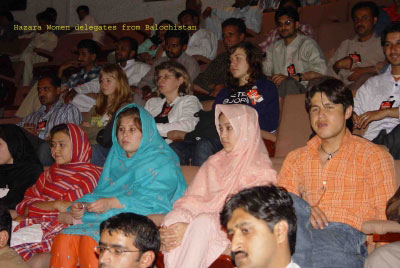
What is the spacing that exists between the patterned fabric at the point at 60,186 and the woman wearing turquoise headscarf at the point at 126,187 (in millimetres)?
172

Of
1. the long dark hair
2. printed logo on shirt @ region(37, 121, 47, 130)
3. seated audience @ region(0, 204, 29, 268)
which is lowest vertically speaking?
seated audience @ region(0, 204, 29, 268)

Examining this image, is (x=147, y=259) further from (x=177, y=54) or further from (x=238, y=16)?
(x=238, y=16)

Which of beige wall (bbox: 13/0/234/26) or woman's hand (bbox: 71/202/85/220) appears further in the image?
beige wall (bbox: 13/0/234/26)

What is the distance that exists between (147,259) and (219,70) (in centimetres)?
302

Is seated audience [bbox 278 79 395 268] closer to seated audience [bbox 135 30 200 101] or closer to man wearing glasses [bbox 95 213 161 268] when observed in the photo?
man wearing glasses [bbox 95 213 161 268]

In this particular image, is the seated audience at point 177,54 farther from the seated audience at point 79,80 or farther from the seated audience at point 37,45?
the seated audience at point 37,45

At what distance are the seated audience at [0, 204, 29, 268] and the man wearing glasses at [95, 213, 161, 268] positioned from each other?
55cm

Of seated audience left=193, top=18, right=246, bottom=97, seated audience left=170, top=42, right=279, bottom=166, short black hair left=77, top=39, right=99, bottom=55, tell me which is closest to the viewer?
seated audience left=170, top=42, right=279, bottom=166

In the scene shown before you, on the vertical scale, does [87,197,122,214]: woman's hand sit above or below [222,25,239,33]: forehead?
below

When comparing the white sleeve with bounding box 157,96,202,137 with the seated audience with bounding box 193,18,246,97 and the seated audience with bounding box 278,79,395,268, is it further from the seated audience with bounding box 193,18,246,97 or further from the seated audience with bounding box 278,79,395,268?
the seated audience with bounding box 278,79,395,268

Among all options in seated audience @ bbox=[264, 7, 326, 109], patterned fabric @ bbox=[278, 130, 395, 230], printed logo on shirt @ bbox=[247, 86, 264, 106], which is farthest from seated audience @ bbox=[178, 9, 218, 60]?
patterned fabric @ bbox=[278, 130, 395, 230]

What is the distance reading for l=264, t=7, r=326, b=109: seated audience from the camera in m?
4.80

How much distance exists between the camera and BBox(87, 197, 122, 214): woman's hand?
2990mm

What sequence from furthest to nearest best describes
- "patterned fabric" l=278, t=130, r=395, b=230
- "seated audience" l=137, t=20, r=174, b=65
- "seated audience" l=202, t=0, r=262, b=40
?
Result: "seated audience" l=137, t=20, r=174, b=65, "seated audience" l=202, t=0, r=262, b=40, "patterned fabric" l=278, t=130, r=395, b=230
